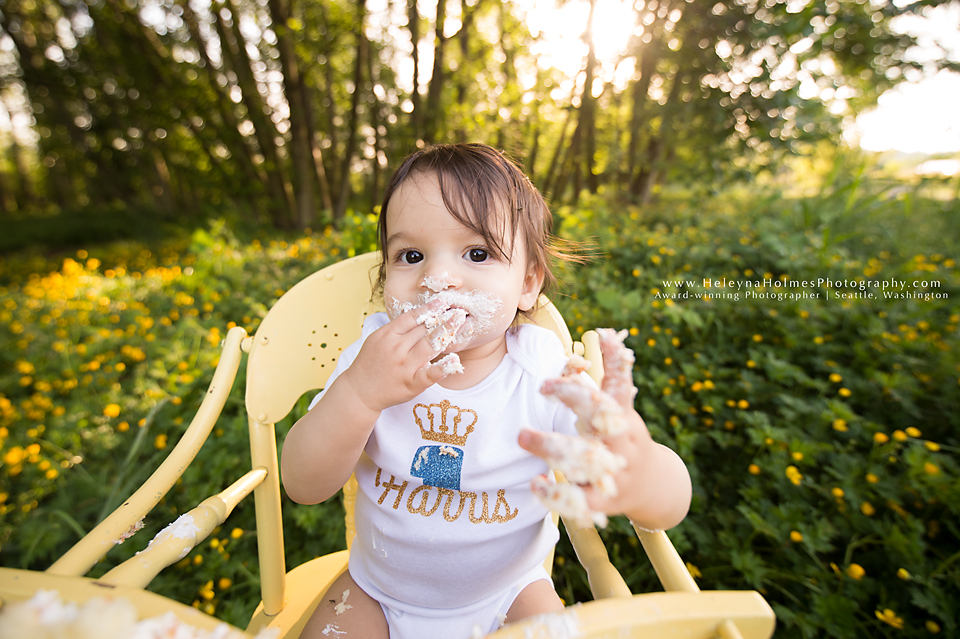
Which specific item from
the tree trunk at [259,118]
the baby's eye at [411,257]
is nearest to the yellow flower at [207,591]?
the baby's eye at [411,257]

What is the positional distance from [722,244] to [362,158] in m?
6.55

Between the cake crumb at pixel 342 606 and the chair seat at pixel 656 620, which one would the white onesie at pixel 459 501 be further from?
the chair seat at pixel 656 620

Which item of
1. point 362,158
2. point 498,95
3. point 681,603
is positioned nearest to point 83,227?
point 362,158

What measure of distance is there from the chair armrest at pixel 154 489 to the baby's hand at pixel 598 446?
2.41 feet

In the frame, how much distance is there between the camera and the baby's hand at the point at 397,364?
817mm

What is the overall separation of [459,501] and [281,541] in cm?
50

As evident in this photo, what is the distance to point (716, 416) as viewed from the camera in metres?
1.88

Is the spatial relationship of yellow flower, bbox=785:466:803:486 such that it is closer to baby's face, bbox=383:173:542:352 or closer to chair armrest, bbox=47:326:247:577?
baby's face, bbox=383:173:542:352

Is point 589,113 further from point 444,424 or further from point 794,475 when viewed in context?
point 444,424

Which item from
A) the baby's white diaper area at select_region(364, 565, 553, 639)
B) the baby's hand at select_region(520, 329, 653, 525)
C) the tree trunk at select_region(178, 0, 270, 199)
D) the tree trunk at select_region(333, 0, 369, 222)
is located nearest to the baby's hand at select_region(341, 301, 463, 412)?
the baby's hand at select_region(520, 329, 653, 525)

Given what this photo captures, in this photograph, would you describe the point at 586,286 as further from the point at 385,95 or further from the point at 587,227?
the point at 385,95

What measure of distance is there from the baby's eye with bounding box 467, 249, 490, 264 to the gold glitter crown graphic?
340mm

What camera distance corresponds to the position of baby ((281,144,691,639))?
0.85 meters

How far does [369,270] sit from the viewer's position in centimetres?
127
